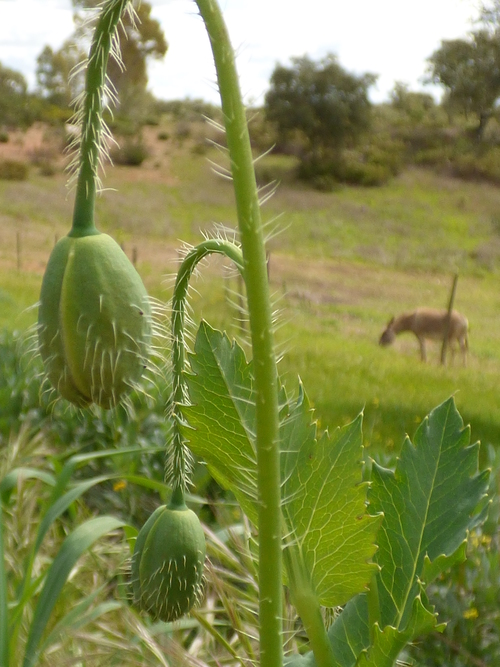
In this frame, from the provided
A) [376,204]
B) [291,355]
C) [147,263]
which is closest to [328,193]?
[376,204]

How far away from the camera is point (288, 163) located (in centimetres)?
1079

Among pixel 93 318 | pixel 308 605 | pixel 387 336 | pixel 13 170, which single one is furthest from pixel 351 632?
Answer: pixel 13 170

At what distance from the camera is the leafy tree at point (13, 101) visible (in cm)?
1091

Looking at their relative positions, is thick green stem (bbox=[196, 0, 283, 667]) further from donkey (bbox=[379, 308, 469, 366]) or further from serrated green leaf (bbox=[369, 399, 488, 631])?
donkey (bbox=[379, 308, 469, 366])

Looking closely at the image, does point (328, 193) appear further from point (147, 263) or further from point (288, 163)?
point (147, 263)

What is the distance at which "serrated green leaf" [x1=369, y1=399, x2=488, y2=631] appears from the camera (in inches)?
28.3

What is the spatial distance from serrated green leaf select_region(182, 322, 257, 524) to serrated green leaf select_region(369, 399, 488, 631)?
0.15 meters

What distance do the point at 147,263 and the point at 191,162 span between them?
10.0 feet

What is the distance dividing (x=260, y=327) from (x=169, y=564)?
289 mm

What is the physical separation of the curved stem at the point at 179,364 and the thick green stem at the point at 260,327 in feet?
0.30

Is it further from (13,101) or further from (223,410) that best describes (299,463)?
(13,101)

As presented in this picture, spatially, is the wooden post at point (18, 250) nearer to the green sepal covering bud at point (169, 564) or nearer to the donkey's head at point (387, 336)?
the donkey's head at point (387, 336)

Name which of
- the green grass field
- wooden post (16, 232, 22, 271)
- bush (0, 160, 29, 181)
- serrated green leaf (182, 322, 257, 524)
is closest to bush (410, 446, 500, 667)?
serrated green leaf (182, 322, 257, 524)

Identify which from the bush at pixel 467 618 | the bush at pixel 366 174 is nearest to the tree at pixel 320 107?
the bush at pixel 366 174
